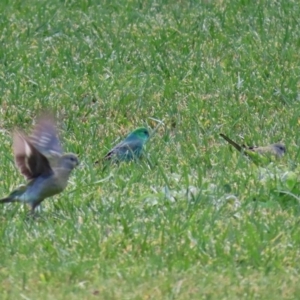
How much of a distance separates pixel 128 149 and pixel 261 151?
944 mm

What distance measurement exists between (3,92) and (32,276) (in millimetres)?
4047

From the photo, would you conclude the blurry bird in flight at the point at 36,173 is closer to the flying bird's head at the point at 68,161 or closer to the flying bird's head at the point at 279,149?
the flying bird's head at the point at 68,161

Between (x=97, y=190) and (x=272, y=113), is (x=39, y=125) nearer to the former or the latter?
(x=97, y=190)

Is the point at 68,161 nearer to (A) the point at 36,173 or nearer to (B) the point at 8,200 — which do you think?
(A) the point at 36,173

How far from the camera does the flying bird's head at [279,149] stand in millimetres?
7128

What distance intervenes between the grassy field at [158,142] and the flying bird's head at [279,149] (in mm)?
59

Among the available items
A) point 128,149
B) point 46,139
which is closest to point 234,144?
point 128,149

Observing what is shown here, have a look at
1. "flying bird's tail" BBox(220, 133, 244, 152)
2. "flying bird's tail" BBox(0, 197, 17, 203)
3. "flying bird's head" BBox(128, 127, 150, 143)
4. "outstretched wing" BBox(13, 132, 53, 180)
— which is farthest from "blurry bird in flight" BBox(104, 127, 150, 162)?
"flying bird's tail" BBox(0, 197, 17, 203)

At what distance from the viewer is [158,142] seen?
773cm

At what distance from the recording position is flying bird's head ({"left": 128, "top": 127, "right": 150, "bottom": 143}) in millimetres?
7448

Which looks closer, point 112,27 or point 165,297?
point 165,297

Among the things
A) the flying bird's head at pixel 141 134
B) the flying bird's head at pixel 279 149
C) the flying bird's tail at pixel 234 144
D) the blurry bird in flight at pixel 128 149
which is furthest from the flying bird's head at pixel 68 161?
the flying bird's head at pixel 279 149

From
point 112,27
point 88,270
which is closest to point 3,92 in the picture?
point 112,27

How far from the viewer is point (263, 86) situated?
8.82 metres
